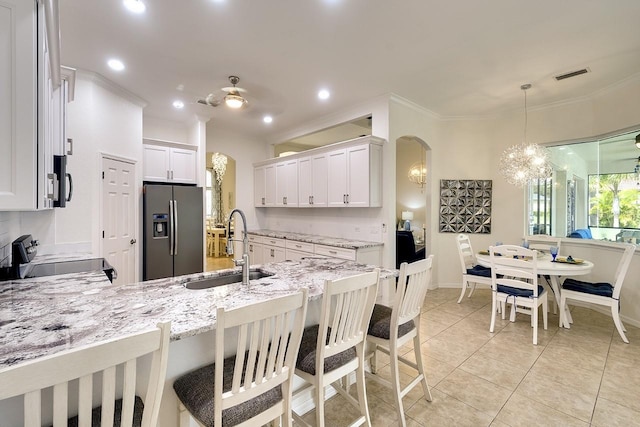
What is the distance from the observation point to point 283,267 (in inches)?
94.6

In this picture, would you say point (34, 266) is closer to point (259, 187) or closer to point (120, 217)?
point (120, 217)

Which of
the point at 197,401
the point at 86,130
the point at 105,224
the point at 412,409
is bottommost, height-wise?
the point at 412,409

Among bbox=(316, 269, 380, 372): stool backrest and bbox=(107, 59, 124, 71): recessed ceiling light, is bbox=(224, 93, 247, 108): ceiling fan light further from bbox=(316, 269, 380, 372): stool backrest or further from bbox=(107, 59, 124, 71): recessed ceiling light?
bbox=(316, 269, 380, 372): stool backrest

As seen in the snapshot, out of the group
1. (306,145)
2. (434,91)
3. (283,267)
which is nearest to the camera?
(283,267)

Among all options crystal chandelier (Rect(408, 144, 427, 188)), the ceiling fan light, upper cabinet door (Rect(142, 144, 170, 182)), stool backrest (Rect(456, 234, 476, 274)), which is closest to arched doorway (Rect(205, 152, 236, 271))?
upper cabinet door (Rect(142, 144, 170, 182))

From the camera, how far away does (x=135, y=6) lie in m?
2.36

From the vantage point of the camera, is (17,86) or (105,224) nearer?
(17,86)

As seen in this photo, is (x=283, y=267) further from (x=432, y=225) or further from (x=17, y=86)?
(x=432, y=225)

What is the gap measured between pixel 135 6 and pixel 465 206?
5.04m

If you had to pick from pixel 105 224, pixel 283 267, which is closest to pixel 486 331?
pixel 283 267

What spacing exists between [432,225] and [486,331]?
6.81ft

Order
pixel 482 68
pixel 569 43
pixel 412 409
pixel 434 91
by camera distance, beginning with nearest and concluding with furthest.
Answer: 1. pixel 412 409
2. pixel 569 43
3. pixel 482 68
4. pixel 434 91

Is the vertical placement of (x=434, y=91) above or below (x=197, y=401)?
above

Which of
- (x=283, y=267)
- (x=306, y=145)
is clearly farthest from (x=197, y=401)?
(x=306, y=145)
